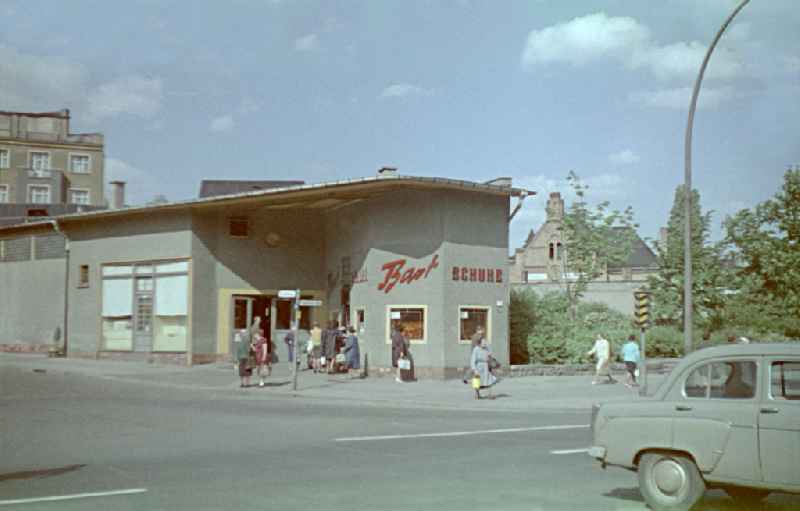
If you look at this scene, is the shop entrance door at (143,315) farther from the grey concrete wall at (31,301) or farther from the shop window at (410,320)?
the shop window at (410,320)

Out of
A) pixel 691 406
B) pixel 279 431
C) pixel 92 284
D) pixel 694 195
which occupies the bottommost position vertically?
pixel 279 431

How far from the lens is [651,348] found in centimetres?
3609

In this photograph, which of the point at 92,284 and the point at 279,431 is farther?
the point at 92,284

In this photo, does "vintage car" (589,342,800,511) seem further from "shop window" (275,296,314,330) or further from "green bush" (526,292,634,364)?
"shop window" (275,296,314,330)

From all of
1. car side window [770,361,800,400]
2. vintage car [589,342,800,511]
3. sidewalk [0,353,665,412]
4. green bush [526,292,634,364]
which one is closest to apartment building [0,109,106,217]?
sidewalk [0,353,665,412]

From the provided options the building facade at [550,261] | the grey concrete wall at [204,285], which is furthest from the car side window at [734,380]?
the building facade at [550,261]

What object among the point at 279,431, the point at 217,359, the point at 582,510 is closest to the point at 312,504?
the point at 582,510

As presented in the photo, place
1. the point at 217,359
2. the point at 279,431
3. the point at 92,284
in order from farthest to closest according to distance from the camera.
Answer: the point at 92,284 → the point at 217,359 → the point at 279,431

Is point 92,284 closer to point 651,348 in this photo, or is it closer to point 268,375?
point 268,375

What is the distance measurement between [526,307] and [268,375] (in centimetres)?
971

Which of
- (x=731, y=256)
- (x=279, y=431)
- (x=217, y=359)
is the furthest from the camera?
(x=731, y=256)

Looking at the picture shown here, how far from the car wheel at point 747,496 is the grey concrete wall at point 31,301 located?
32.0 m

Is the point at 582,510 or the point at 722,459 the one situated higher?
the point at 722,459

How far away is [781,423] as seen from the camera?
796 centimetres
